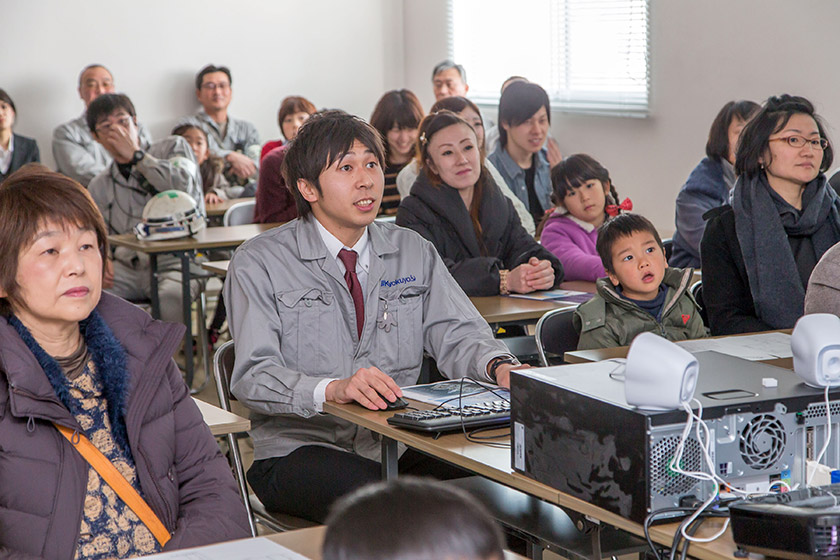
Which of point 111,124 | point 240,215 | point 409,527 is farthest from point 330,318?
point 111,124

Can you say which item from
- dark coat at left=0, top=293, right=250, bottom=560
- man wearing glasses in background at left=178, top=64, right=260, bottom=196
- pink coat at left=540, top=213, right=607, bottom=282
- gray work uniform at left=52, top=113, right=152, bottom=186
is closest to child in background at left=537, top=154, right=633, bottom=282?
pink coat at left=540, top=213, right=607, bottom=282

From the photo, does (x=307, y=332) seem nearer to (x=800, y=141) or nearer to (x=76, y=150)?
(x=800, y=141)

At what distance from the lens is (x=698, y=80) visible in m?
6.12

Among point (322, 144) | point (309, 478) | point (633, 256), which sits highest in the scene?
point (322, 144)

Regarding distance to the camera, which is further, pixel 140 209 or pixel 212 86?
pixel 212 86

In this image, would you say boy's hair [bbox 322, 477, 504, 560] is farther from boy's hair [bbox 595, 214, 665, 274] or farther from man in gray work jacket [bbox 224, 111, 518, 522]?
boy's hair [bbox 595, 214, 665, 274]

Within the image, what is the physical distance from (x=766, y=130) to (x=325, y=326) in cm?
150

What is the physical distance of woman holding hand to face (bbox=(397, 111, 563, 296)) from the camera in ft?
12.2

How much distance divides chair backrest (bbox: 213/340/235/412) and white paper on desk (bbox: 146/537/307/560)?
3.19 feet

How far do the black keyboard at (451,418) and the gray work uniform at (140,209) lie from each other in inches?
124

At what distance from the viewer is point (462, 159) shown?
12.6ft

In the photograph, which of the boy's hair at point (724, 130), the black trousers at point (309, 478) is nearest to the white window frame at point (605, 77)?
the boy's hair at point (724, 130)

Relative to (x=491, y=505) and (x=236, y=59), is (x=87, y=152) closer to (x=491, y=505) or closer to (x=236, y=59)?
(x=236, y=59)

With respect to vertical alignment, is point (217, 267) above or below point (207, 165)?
below
